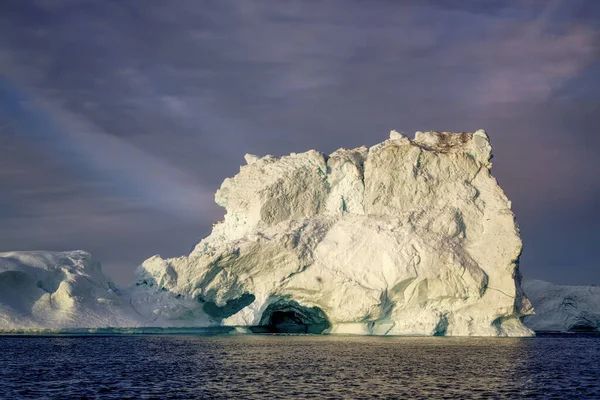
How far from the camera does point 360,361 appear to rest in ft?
96.7

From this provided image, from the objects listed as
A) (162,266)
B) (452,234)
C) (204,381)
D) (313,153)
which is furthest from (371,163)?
(204,381)

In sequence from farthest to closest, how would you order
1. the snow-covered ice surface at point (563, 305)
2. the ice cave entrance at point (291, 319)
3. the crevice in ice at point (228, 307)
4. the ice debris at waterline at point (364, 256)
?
the snow-covered ice surface at point (563, 305) → the ice cave entrance at point (291, 319) → the crevice in ice at point (228, 307) → the ice debris at waterline at point (364, 256)

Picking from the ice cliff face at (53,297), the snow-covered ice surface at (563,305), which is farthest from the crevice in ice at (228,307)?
the snow-covered ice surface at (563,305)

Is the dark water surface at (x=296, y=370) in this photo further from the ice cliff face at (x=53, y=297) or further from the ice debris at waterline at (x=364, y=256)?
the ice debris at waterline at (x=364, y=256)

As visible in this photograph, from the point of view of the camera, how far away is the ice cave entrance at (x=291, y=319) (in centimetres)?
4897

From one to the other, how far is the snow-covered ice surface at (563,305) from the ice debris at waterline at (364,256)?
2393 cm

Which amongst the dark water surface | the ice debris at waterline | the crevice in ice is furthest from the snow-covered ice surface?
the crevice in ice

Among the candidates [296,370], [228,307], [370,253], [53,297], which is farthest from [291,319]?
[296,370]

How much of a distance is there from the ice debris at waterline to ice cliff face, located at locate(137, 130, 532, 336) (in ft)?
0.23

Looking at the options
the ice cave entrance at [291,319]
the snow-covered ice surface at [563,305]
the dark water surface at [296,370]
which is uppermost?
the snow-covered ice surface at [563,305]

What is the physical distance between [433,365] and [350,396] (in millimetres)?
8777

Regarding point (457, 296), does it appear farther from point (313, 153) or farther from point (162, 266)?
point (162, 266)

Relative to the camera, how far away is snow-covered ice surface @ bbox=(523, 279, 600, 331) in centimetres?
7006

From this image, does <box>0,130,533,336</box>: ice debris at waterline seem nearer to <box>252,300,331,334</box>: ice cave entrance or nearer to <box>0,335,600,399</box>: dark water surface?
<box>252,300,331,334</box>: ice cave entrance
